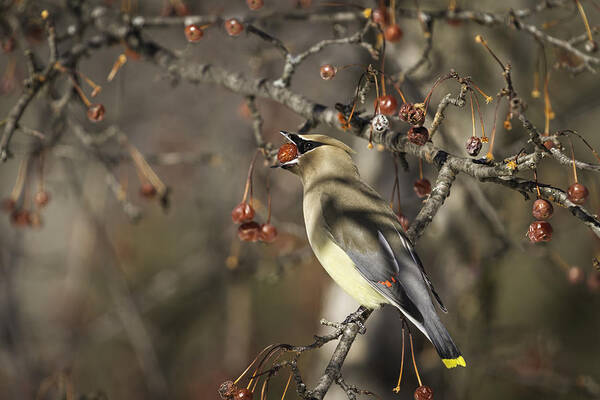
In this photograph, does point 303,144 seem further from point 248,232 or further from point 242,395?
point 242,395

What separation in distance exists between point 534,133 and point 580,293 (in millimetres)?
6748

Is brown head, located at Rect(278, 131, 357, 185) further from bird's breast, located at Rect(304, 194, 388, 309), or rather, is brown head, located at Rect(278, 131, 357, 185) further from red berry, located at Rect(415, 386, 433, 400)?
red berry, located at Rect(415, 386, 433, 400)

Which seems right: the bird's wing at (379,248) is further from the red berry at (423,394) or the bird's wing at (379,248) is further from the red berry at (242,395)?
the red berry at (242,395)

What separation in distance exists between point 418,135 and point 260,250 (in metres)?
3.44

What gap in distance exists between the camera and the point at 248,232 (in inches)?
106

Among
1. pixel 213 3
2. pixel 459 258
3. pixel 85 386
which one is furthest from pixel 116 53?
pixel 459 258

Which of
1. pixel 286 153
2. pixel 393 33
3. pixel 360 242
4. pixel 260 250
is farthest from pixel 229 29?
pixel 260 250

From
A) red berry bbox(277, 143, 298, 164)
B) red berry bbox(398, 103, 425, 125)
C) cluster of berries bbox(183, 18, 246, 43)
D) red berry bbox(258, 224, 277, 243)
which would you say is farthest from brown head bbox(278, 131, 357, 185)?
red berry bbox(398, 103, 425, 125)

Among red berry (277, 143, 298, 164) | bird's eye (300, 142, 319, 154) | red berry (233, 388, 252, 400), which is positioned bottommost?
red berry (233, 388, 252, 400)

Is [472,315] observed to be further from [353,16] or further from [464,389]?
[353,16]

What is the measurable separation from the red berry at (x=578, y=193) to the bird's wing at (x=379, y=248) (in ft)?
2.23

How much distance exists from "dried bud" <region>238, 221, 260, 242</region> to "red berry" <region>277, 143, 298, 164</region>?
0.32 meters

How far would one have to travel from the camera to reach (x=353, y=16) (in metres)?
2.90

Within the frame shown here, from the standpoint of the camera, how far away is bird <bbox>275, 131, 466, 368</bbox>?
2506 mm
